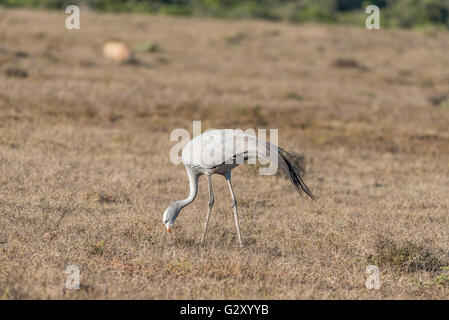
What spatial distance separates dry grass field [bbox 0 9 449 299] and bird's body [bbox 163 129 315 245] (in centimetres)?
54

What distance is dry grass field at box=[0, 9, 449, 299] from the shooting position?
6020 mm

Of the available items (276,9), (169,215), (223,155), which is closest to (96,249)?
(169,215)

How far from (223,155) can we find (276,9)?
4759cm

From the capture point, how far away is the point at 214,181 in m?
10.7

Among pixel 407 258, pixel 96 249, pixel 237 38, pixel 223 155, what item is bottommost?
pixel 407 258

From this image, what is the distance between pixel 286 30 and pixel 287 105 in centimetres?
1722

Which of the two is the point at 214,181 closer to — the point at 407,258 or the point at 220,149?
the point at 220,149

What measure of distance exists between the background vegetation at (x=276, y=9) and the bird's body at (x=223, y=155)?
1475 inches

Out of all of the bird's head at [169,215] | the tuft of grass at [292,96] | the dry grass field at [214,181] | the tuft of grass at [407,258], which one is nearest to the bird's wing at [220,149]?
the bird's head at [169,215]

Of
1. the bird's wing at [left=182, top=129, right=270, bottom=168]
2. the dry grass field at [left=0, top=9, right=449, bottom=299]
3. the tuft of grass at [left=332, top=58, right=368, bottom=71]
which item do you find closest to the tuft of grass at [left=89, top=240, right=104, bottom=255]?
the dry grass field at [left=0, top=9, right=449, bottom=299]

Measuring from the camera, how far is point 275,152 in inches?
257

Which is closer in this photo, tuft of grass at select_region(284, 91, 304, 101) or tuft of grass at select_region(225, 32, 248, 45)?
tuft of grass at select_region(284, 91, 304, 101)

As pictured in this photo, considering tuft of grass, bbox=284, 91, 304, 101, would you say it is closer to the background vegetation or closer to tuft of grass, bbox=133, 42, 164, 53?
tuft of grass, bbox=133, 42, 164, 53

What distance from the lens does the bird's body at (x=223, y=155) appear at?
21.7ft
